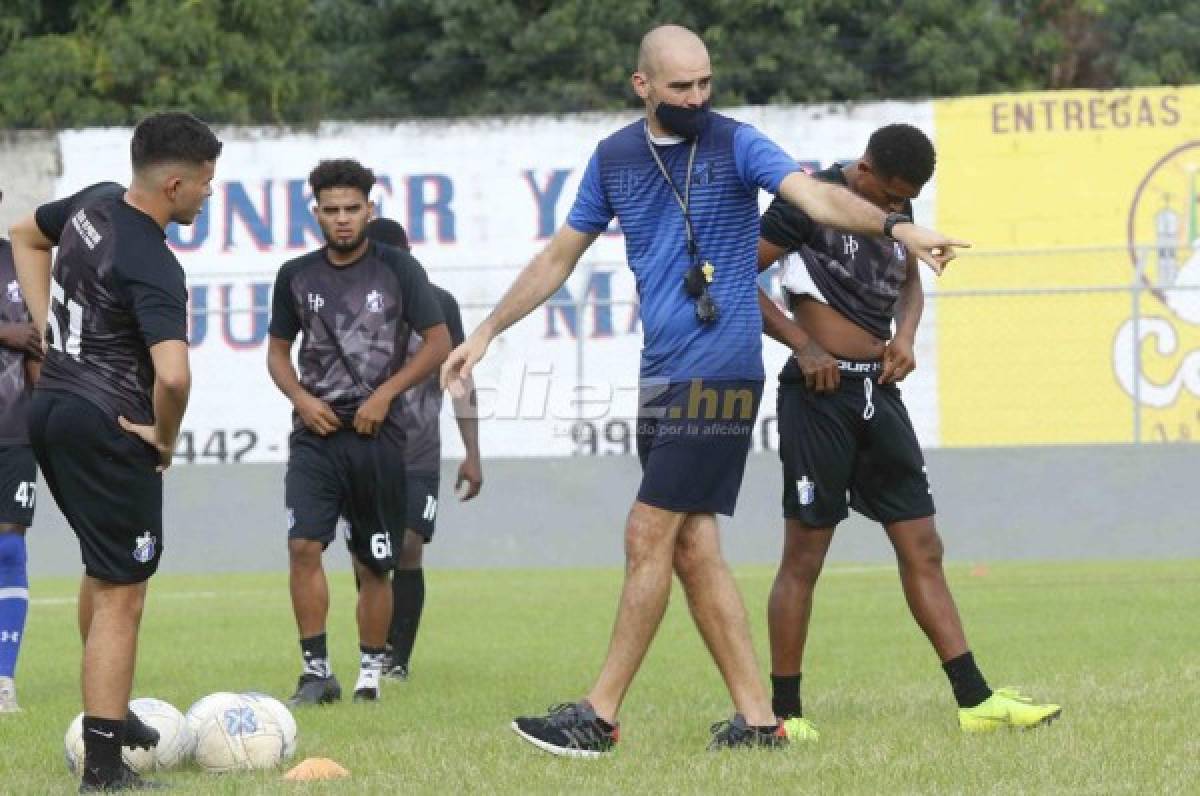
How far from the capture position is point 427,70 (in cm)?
3425

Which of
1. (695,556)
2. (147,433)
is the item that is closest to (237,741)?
(147,433)

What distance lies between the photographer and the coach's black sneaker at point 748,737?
7562 mm

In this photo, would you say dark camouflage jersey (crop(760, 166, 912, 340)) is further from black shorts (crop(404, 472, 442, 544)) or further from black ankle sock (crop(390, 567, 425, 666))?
black shorts (crop(404, 472, 442, 544))

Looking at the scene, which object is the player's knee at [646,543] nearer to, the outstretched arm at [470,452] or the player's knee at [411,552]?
the player's knee at [411,552]

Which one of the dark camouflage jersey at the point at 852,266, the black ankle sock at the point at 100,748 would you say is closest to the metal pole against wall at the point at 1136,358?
the dark camouflage jersey at the point at 852,266

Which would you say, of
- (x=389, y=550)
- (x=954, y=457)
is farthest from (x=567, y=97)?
(x=389, y=550)

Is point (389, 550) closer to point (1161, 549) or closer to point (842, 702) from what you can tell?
point (842, 702)

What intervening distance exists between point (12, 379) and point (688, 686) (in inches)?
134

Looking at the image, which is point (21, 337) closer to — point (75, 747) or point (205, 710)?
point (205, 710)

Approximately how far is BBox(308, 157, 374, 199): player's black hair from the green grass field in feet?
7.47

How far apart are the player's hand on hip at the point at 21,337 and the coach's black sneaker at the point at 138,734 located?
10.1ft

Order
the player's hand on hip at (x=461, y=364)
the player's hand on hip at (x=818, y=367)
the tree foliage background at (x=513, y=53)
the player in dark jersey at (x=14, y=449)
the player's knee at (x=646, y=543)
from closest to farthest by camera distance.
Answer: the player's hand on hip at (x=461, y=364), the player's knee at (x=646, y=543), the player's hand on hip at (x=818, y=367), the player in dark jersey at (x=14, y=449), the tree foliage background at (x=513, y=53)

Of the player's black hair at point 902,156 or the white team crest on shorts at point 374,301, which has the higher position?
the player's black hair at point 902,156

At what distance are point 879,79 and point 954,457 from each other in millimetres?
13160
